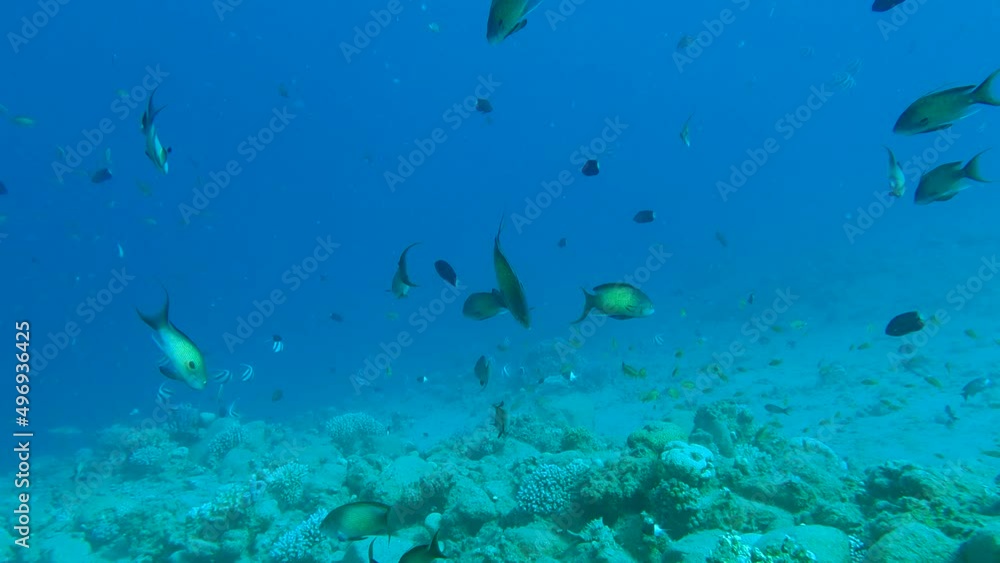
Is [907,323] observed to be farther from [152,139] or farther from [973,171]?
[152,139]

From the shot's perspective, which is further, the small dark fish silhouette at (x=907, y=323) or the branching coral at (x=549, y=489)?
the branching coral at (x=549, y=489)

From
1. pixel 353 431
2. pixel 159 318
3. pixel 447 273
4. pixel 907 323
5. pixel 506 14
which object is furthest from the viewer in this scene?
pixel 353 431

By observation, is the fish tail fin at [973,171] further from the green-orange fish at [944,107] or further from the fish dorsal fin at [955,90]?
the fish dorsal fin at [955,90]

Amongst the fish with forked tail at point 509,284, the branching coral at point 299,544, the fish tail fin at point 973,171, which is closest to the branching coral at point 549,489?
the branching coral at point 299,544

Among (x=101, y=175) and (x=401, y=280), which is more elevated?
(x=101, y=175)

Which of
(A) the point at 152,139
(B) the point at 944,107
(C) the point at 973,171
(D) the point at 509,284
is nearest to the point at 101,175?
(A) the point at 152,139

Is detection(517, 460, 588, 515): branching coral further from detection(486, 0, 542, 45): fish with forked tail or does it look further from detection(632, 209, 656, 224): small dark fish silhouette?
detection(632, 209, 656, 224): small dark fish silhouette

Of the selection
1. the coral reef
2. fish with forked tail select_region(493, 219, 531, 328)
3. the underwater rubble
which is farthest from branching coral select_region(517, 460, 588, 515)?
the coral reef

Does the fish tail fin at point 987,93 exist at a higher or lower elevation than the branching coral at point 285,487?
higher

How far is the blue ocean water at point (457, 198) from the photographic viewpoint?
82.7 ft

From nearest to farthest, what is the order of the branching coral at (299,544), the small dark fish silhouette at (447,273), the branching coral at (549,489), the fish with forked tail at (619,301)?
the fish with forked tail at (619,301) < the branching coral at (549,489) < the small dark fish silhouette at (447,273) < the branching coral at (299,544)

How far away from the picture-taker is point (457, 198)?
137875 mm

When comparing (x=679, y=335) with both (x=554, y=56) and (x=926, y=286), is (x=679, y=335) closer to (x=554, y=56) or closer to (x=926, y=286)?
(x=926, y=286)

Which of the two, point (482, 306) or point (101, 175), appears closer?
point (482, 306)
